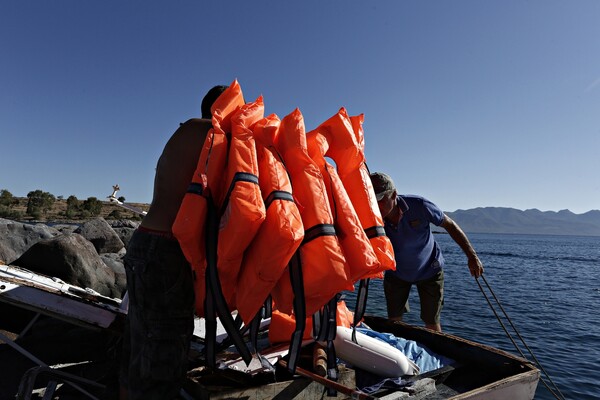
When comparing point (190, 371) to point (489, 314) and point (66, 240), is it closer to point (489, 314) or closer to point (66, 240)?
point (66, 240)

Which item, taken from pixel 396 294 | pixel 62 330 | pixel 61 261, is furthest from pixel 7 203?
pixel 396 294

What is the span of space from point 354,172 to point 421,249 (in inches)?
146

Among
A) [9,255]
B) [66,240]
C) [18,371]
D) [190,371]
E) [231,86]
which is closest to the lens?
[231,86]

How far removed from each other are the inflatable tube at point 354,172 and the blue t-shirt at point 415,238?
320cm

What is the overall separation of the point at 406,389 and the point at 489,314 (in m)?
18.0

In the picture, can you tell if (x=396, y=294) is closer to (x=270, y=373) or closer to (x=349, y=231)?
(x=270, y=373)

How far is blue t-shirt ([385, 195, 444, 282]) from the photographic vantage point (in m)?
6.61

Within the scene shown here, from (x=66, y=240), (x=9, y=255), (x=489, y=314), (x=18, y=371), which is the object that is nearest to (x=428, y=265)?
(x=18, y=371)

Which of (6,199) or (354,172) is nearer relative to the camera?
(354,172)

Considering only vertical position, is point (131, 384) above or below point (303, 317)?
below

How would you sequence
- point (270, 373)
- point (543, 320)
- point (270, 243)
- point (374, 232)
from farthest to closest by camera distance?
point (543, 320), point (270, 373), point (374, 232), point (270, 243)

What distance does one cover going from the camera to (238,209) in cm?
252

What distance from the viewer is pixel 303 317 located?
8.83 ft

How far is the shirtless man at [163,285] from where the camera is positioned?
302cm
